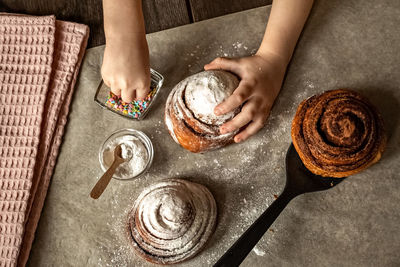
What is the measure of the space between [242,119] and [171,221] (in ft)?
0.97

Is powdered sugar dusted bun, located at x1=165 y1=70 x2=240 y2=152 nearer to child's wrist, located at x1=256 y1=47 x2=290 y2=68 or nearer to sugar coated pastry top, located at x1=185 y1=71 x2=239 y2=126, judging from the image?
sugar coated pastry top, located at x1=185 y1=71 x2=239 y2=126

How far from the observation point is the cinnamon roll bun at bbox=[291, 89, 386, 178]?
32.6 inches

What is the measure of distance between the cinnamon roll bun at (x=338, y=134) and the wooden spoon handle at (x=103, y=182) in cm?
46

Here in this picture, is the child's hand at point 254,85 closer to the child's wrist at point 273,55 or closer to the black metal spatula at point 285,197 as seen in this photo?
the child's wrist at point 273,55

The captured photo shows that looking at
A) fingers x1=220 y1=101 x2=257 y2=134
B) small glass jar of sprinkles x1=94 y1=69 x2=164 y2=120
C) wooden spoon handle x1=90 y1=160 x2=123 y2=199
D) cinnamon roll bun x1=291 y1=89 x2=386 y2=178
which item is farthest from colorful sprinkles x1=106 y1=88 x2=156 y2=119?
cinnamon roll bun x1=291 y1=89 x2=386 y2=178

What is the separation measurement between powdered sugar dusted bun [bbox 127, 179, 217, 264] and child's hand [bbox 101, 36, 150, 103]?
0.26 m

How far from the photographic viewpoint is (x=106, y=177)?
925mm

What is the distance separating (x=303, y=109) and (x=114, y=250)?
614 millimetres

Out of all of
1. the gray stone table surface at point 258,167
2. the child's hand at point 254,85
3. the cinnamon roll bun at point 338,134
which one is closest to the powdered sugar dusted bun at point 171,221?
the gray stone table surface at point 258,167

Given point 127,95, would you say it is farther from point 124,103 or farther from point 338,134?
point 338,134

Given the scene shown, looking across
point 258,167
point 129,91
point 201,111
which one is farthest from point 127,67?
point 258,167

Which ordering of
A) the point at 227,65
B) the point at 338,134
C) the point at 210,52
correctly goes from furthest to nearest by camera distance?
the point at 210,52 < the point at 227,65 < the point at 338,134

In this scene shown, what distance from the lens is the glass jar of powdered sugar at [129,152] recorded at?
3.20 feet

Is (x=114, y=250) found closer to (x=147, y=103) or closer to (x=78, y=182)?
(x=78, y=182)
